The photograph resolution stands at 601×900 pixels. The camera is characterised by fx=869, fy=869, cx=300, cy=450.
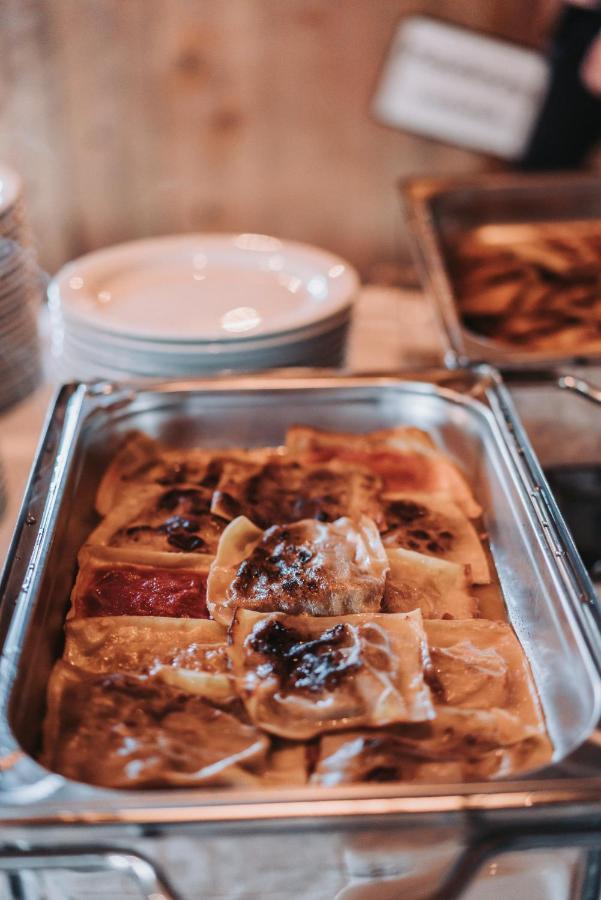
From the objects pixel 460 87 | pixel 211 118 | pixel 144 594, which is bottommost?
pixel 144 594

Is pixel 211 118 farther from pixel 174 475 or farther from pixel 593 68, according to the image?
pixel 174 475

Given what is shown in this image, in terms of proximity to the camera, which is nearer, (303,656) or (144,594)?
(303,656)

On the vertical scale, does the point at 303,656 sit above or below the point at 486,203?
below

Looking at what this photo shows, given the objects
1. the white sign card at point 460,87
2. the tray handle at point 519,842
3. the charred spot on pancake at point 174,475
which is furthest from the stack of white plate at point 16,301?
the tray handle at point 519,842

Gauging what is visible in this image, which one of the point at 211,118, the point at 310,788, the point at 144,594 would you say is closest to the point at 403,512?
the point at 144,594

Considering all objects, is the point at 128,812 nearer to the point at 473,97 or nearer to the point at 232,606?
the point at 232,606

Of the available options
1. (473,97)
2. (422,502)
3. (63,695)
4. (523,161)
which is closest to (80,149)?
(473,97)
